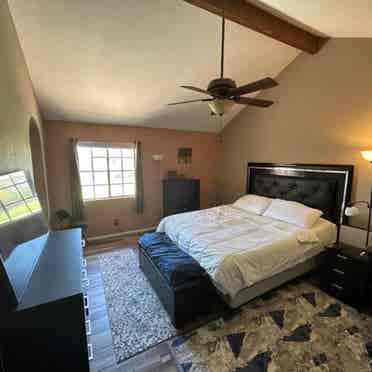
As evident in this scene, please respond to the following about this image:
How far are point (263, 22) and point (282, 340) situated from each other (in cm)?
338

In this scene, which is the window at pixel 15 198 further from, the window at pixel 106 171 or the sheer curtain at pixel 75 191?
the window at pixel 106 171

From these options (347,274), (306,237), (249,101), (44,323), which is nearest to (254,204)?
(306,237)

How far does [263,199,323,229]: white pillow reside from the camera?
2.71m

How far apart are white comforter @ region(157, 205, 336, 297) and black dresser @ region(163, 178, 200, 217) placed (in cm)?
134

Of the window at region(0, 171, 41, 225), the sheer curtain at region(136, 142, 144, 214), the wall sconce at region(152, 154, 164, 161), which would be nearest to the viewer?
the window at region(0, 171, 41, 225)

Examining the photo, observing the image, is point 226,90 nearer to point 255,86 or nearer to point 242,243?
point 255,86

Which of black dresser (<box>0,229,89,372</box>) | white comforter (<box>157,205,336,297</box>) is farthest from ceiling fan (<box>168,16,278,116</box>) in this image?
black dresser (<box>0,229,89,372</box>)

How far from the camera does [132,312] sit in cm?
207

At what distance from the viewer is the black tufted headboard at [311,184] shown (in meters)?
2.80

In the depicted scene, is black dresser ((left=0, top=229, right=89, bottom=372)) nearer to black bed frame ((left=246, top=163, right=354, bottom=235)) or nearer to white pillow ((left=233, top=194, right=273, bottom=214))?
white pillow ((left=233, top=194, right=273, bottom=214))

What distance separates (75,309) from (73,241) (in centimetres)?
81

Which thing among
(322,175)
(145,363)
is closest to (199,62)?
(322,175)

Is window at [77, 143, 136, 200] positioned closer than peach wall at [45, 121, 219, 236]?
No

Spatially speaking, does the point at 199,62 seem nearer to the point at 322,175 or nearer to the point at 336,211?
the point at 322,175
